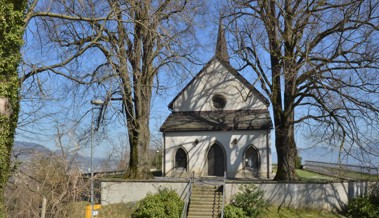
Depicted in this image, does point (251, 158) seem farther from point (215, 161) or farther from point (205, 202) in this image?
point (205, 202)

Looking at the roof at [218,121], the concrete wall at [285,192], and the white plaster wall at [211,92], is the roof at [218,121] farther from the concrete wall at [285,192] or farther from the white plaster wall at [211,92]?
the concrete wall at [285,192]

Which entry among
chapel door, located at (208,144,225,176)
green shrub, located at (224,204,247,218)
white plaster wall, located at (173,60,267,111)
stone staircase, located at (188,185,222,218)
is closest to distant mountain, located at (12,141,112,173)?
stone staircase, located at (188,185,222,218)

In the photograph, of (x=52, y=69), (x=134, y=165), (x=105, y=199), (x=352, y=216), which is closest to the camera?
(x=52, y=69)

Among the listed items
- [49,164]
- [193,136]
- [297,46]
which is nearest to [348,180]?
[297,46]

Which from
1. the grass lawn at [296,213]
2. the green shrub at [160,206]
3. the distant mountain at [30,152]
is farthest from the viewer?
the grass lawn at [296,213]

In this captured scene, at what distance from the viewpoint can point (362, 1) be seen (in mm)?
17250

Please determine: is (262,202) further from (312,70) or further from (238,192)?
(312,70)

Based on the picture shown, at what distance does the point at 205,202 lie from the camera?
20.3 m

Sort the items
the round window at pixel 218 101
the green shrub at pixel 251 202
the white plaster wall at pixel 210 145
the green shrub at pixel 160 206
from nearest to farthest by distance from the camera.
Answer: the green shrub at pixel 160 206 → the green shrub at pixel 251 202 → the white plaster wall at pixel 210 145 → the round window at pixel 218 101

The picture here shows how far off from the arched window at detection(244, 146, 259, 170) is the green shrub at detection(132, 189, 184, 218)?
10103 millimetres

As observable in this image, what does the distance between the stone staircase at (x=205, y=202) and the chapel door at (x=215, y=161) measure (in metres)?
8.66

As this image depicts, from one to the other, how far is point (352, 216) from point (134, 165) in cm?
1213

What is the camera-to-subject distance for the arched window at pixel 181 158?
30.2 meters

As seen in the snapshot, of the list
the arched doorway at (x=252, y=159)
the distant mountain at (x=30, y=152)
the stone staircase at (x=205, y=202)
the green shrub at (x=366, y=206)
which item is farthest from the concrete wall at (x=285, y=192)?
the arched doorway at (x=252, y=159)
